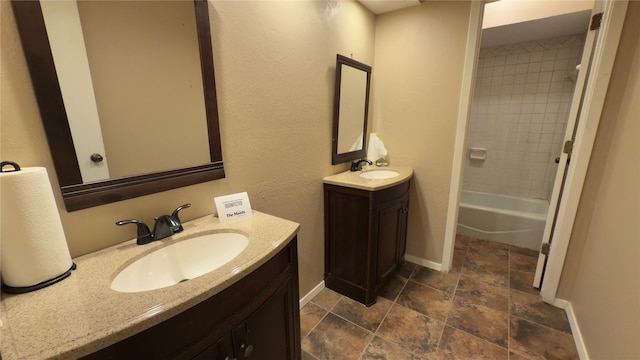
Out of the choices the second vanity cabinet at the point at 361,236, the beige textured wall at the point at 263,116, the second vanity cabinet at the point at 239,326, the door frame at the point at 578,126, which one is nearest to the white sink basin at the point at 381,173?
the second vanity cabinet at the point at 361,236

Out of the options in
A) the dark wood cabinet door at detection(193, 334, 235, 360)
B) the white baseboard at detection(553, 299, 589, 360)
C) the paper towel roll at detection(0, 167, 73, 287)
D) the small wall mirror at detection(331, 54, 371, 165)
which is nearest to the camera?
the paper towel roll at detection(0, 167, 73, 287)

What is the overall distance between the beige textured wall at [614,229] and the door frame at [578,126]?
3 cm

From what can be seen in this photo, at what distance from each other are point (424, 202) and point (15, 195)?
236cm

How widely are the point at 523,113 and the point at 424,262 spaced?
7.69ft

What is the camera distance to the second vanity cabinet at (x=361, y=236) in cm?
176

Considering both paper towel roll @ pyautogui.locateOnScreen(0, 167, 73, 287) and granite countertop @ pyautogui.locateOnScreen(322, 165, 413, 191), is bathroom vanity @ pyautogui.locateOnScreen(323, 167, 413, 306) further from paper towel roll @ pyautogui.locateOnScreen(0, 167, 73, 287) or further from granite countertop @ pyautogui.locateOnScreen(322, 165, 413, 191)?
paper towel roll @ pyautogui.locateOnScreen(0, 167, 73, 287)

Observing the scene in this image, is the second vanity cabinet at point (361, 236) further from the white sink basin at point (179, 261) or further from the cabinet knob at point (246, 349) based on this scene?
the cabinet knob at point (246, 349)

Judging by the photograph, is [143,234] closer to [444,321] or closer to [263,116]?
[263,116]

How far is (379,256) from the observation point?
1888 millimetres

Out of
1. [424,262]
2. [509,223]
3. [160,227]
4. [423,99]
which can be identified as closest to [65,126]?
[160,227]

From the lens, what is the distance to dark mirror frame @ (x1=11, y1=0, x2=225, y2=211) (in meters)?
0.72

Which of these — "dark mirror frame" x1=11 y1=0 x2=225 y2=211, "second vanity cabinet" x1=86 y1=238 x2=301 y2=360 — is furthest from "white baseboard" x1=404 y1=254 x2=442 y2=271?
"dark mirror frame" x1=11 y1=0 x2=225 y2=211

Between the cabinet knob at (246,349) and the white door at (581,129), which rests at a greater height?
the white door at (581,129)

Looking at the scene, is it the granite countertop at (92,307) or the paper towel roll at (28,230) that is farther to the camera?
the paper towel roll at (28,230)
